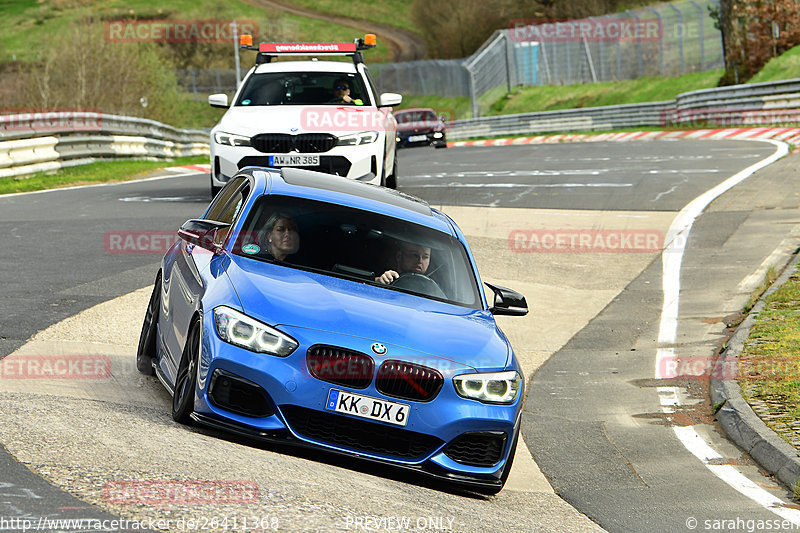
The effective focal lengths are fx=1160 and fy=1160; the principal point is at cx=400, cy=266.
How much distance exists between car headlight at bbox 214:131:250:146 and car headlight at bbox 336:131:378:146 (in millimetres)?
1232

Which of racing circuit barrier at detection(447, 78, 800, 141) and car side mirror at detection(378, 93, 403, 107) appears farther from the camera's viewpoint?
racing circuit barrier at detection(447, 78, 800, 141)

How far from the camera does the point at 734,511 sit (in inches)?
260

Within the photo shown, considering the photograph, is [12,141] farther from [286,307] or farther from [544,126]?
[544,126]

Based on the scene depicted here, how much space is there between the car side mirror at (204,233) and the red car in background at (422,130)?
120 feet

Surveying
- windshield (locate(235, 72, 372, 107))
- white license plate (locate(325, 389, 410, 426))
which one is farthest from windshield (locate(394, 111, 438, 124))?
white license plate (locate(325, 389, 410, 426))

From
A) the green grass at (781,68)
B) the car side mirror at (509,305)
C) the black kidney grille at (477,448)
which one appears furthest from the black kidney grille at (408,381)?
the green grass at (781,68)

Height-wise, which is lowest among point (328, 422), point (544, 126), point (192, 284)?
point (544, 126)

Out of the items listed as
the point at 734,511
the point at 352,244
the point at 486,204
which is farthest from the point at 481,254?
the point at 734,511

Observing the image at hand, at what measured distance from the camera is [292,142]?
1535cm

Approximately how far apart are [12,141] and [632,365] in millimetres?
15703

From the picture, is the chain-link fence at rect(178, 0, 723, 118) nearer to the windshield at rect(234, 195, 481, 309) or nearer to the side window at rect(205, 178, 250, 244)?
the side window at rect(205, 178, 250, 244)

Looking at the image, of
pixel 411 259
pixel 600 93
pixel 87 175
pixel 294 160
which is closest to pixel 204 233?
pixel 411 259

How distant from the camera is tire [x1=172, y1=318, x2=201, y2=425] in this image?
21.1 feet

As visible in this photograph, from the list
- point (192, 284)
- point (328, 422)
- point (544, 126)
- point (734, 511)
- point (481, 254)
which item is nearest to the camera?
point (328, 422)
